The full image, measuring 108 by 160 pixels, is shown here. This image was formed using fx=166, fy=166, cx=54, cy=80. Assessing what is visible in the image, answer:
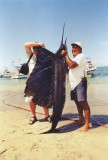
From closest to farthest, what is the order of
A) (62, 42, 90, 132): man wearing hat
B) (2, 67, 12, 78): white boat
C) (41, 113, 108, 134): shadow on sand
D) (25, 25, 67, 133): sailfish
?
(25, 25, 67, 133): sailfish
(62, 42, 90, 132): man wearing hat
(41, 113, 108, 134): shadow on sand
(2, 67, 12, 78): white boat

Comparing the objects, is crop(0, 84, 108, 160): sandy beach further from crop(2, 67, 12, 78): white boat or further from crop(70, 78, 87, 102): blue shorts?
crop(2, 67, 12, 78): white boat

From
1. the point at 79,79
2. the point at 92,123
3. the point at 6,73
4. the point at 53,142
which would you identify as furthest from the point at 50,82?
the point at 6,73

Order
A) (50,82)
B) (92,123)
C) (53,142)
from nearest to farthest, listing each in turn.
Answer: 1. (53,142)
2. (50,82)
3. (92,123)

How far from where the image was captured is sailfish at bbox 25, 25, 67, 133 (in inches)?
112

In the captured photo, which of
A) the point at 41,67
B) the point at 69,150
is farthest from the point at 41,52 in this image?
the point at 69,150

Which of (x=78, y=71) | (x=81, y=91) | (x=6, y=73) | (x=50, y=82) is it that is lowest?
(x=6, y=73)

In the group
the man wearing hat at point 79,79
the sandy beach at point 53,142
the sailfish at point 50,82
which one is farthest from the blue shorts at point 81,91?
the sandy beach at point 53,142

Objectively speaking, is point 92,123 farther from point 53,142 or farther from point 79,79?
point 53,142

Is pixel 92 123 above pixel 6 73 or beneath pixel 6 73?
above

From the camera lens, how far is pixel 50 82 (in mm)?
2961

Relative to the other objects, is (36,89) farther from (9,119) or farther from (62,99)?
(9,119)

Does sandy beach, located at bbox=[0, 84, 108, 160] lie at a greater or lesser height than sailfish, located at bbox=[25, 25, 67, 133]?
lesser

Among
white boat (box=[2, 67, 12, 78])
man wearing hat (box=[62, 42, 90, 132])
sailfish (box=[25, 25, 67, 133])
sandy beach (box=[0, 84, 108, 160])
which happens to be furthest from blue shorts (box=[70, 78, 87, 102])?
white boat (box=[2, 67, 12, 78])

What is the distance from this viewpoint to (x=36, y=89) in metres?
3.07
